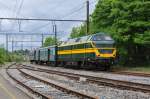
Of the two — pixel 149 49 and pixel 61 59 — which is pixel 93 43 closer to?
pixel 149 49

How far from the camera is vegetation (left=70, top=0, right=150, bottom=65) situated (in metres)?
44.3

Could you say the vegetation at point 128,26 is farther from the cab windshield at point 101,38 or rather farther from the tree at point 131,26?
the cab windshield at point 101,38

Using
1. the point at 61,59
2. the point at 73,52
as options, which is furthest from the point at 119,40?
the point at 61,59

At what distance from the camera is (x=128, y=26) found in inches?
1761

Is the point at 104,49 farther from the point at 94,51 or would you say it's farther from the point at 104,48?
the point at 94,51

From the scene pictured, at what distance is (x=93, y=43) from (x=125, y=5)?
6091mm

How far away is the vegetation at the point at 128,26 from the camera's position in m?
44.3

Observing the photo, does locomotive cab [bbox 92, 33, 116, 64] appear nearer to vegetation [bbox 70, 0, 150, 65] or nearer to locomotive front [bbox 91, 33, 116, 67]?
locomotive front [bbox 91, 33, 116, 67]

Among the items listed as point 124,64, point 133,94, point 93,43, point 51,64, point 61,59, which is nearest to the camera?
point 133,94

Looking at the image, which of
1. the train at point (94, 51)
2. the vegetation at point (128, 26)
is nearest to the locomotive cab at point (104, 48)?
the train at point (94, 51)

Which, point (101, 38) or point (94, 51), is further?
point (101, 38)

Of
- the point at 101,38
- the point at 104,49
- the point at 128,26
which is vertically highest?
the point at 128,26

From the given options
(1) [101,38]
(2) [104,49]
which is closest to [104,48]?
(2) [104,49]

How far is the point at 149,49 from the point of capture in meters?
47.1
